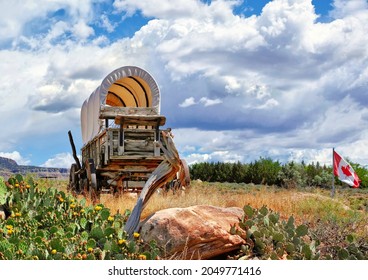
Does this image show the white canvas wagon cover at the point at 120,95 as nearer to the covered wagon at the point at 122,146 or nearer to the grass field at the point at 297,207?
the covered wagon at the point at 122,146

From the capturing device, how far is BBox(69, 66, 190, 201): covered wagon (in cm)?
1294

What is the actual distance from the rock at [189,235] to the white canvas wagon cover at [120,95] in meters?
7.79

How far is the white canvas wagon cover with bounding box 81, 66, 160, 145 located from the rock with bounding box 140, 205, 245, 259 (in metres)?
7.79

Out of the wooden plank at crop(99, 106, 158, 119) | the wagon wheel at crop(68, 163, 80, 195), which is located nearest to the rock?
the wooden plank at crop(99, 106, 158, 119)

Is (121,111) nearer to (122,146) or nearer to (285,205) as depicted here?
(122,146)

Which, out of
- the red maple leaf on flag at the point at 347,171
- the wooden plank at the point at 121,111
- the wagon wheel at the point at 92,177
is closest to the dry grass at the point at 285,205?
the wagon wheel at the point at 92,177

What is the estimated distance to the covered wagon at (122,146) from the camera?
12.9m

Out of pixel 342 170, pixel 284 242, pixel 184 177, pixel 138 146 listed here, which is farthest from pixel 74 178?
pixel 284 242

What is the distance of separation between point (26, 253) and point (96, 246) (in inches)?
40.1

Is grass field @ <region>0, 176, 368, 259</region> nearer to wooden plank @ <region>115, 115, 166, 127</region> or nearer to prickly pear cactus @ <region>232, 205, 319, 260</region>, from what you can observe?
prickly pear cactus @ <region>232, 205, 319, 260</region>

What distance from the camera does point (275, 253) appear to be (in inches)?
243

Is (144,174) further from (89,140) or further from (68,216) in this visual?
(68,216)

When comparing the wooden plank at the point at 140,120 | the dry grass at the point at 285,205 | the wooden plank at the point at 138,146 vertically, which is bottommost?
the dry grass at the point at 285,205

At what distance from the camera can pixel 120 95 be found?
56.9ft
